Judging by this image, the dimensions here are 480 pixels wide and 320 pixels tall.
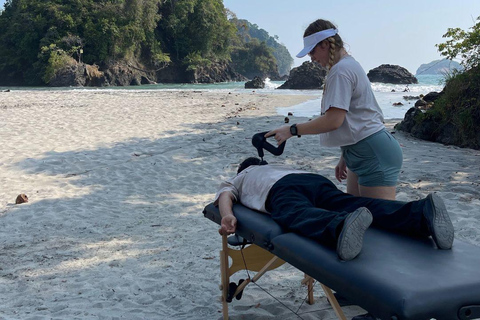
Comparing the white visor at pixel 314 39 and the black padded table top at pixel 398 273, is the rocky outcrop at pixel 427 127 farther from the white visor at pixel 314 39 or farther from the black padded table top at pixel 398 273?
the black padded table top at pixel 398 273

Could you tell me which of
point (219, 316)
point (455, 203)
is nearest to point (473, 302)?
point (219, 316)

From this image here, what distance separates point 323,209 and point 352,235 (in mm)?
456

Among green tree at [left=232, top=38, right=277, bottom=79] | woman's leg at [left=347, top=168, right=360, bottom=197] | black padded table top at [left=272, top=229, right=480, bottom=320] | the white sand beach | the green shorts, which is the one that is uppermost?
green tree at [left=232, top=38, right=277, bottom=79]

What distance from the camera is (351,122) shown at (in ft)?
8.93

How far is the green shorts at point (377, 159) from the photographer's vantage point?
108 inches

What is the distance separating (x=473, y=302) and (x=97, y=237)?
3473mm

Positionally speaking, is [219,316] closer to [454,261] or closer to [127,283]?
[127,283]

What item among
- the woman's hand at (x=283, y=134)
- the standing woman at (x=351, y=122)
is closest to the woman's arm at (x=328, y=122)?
the standing woman at (x=351, y=122)

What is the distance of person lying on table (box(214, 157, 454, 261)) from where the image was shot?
2074 millimetres

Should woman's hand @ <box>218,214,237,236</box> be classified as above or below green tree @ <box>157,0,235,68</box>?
below

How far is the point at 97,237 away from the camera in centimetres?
447

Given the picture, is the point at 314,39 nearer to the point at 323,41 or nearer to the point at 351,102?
the point at 323,41

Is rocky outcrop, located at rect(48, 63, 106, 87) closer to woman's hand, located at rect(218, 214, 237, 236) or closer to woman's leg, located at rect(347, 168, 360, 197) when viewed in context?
woman's leg, located at rect(347, 168, 360, 197)

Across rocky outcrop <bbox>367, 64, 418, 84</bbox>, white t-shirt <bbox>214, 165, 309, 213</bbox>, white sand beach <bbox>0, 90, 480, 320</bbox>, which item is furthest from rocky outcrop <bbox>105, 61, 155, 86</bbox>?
white t-shirt <bbox>214, 165, 309, 213</bbox>
